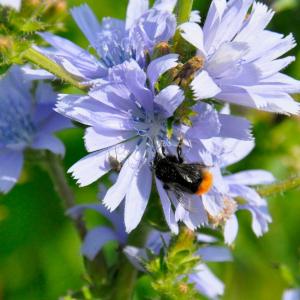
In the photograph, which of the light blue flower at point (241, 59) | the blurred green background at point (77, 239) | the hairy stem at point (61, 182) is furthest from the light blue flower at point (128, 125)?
the blurred green background at point (77, 239)

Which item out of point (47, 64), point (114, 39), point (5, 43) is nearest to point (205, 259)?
point (114, 39)

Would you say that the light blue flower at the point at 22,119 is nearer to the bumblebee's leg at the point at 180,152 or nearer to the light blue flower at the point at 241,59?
the bumblebee's leg at the point at 180,152

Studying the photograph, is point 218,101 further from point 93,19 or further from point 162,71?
point 93,19

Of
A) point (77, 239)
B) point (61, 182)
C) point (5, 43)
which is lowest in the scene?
point (77, 239)

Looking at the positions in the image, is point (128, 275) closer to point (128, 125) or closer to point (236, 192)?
point (236, 192)

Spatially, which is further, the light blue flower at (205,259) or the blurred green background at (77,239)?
the blurred green background at (77,239)

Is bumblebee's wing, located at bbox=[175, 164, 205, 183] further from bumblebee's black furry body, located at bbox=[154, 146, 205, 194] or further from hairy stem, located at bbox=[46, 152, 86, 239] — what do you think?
hairy stem, located at bbox=[46, 152, 86, 239]
